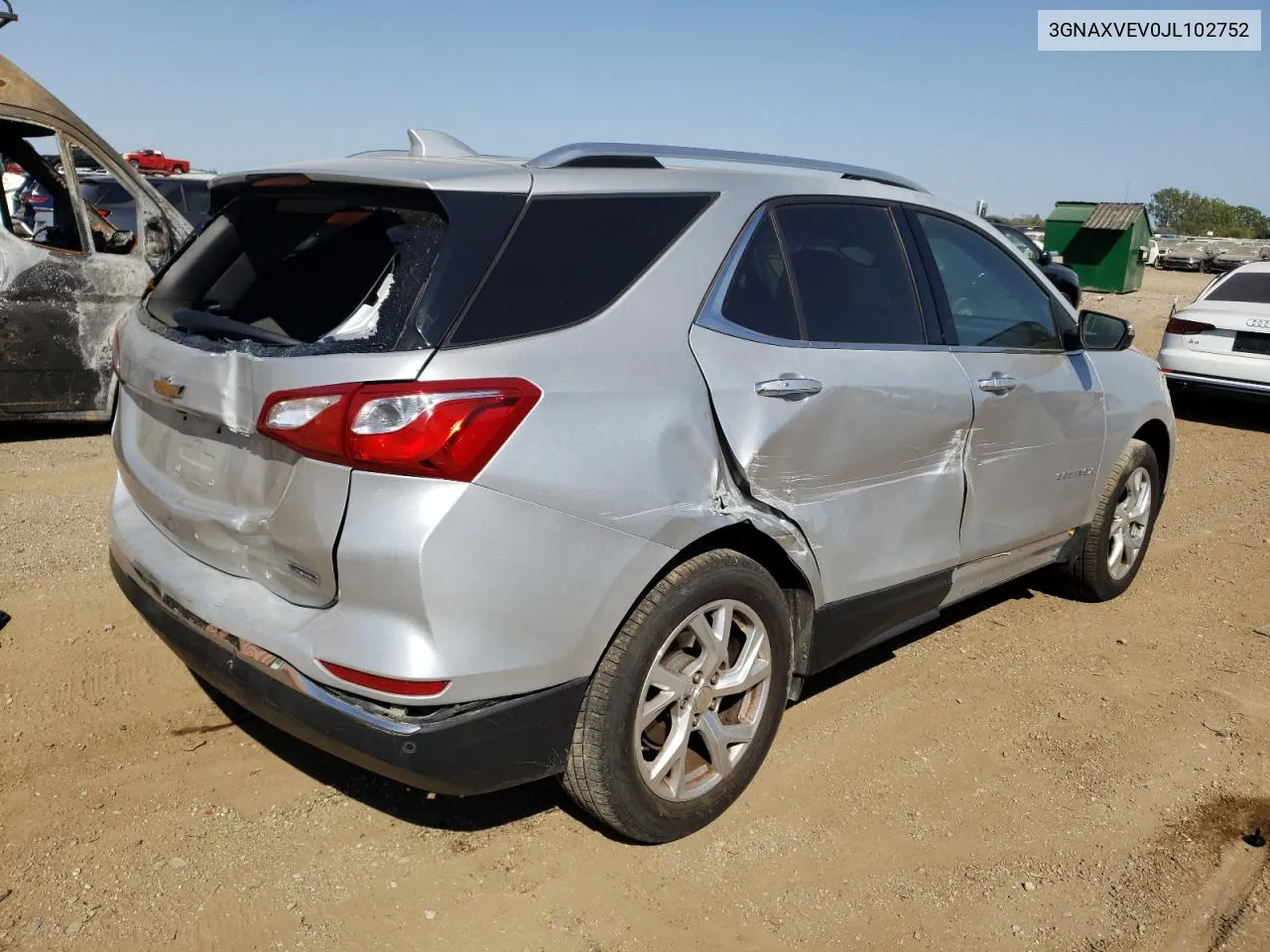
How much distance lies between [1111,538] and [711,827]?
9.38ft

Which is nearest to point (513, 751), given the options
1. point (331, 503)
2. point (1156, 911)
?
point (331, 503)

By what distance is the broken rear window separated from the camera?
2441 mm

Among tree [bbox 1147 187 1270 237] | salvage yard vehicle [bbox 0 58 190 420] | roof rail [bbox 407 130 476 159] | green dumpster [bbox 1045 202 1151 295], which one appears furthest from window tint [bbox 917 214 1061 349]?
tree [bbox 1147 187 1270 237]

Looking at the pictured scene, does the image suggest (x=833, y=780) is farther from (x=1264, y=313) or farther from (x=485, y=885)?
(x=1264, y=313)

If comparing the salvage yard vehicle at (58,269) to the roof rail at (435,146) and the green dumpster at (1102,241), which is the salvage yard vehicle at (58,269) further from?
the green dumpster at (1102,241)

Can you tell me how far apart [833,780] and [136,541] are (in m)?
2.25

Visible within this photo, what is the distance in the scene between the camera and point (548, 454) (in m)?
2.42

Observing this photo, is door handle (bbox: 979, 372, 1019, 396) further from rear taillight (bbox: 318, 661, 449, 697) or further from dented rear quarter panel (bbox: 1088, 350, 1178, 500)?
rear taillight (bbox: 318, 661, 449, 697)

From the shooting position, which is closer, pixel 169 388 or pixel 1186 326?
pixel 169 388

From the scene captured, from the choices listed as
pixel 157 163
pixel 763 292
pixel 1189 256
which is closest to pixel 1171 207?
pixel 1189 256

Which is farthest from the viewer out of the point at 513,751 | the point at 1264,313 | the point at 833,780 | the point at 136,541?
the point at 1264,313

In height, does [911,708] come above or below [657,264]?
below

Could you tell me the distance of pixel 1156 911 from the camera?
2861mm

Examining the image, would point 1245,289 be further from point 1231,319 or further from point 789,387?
point 789,387
